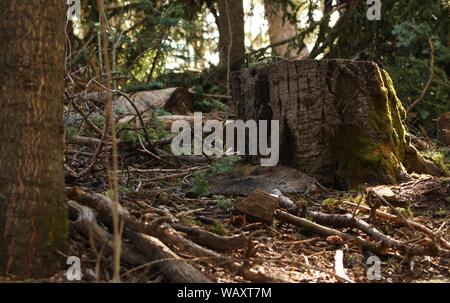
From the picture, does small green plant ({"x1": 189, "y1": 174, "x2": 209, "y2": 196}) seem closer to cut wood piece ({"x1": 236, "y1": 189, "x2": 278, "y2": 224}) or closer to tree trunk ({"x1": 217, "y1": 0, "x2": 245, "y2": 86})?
cut wood piece ({"x1": 236, "y1": 189, "x2": 278, "y2": 224})

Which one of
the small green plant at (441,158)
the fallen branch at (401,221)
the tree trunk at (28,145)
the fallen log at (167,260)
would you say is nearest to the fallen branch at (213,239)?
the fallen log at (167,260)

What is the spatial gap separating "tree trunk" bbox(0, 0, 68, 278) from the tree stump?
2.90 metres

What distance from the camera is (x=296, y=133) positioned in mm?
6172

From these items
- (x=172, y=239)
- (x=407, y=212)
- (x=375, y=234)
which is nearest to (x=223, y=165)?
(x=407, y=212)

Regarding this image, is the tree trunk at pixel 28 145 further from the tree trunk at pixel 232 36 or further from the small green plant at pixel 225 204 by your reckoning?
the tree trunk at pixel 232 36

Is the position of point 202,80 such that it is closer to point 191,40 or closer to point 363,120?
point 191,40

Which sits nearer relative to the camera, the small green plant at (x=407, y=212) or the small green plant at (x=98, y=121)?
the small green plant at (x=407, y=212)

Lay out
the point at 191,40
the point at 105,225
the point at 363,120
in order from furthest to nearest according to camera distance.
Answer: the point at 191,40 → the point at 363,120 → the point at 105,225

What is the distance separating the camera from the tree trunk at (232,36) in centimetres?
1171

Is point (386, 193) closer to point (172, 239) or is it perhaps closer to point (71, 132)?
point (172, 239)

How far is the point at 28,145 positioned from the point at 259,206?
1768mm

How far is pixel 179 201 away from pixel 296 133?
4.30 ft

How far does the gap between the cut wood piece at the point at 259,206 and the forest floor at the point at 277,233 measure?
0.05 metres
